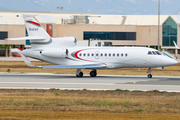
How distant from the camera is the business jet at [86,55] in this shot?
38594mm

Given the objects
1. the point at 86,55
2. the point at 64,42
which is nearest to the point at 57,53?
the point at 64,42

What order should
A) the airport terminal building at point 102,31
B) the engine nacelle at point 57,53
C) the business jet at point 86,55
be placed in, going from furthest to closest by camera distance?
the airport terminal building at point 102,31, the engine nacelle at point 57,53, the business jet at point 86,55

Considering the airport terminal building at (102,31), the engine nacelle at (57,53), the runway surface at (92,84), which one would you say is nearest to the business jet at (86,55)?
the engine nacelle at (57,53)

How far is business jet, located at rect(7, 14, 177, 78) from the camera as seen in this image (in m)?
38.6

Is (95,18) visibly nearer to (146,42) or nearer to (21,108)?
(146,42)

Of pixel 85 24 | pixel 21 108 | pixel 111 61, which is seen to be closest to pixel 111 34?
pixel 85 24

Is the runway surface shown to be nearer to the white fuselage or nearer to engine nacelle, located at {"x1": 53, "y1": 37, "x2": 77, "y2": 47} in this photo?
the white fuselage

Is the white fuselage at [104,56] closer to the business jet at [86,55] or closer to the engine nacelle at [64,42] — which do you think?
the business jet at [86,55]

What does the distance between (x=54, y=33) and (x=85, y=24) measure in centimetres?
1115

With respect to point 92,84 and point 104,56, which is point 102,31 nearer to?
point 104,56

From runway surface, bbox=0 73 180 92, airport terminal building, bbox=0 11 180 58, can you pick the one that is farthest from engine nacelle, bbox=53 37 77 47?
airport terminal building, bbox=0 11 180 58

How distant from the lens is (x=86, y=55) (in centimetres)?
4031

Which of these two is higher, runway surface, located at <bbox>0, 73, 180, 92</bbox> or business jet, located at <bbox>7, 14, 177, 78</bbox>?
business jet, located at <bbox>7, 14, 177, 78</bbox>

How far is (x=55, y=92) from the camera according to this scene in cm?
2511
